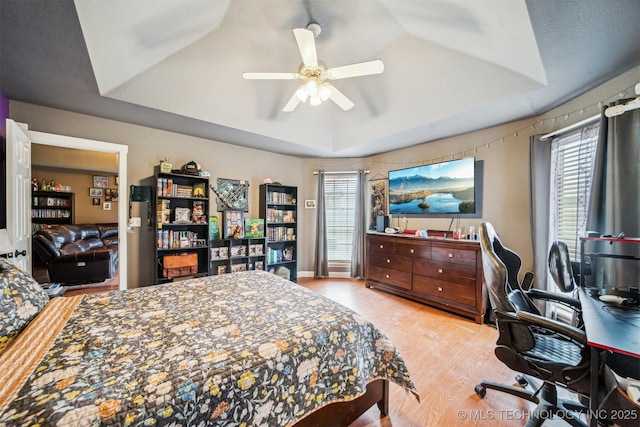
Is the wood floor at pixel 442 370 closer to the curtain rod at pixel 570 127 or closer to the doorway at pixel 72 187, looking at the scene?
the curtain rod at pixel 570 127

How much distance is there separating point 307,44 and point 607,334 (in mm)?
2248

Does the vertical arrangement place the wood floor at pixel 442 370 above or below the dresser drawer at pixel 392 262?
below

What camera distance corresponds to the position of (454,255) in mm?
2957

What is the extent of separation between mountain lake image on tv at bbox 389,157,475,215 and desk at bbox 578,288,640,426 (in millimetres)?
2048

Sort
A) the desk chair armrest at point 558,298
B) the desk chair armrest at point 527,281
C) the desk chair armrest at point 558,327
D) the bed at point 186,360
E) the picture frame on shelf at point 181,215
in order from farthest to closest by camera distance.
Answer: the picture frame on shelf at point 181,215
the desk chair armrest at point 527,281
the desk chair armrest at point 558,298
the desk chair armrest at point 558,327
the bed at point 186,360

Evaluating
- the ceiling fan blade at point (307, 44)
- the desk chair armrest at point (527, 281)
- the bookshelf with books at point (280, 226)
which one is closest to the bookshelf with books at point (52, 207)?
the bookshelf with books at point (280, 226)

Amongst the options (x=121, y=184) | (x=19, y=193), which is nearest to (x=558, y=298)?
(x=121, y=184)

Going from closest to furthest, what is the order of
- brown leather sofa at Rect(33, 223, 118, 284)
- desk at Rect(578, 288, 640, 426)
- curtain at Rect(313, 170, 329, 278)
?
desk at Rect(578, 288, 640, 426)
brown leather sofa at Rect(33, 223, 118, 284)
curtain at Rect(313, 170, 329, 278)

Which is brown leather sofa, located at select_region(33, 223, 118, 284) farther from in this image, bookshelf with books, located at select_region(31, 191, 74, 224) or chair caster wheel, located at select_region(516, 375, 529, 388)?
chair caster wheel, located at select_region(516, 375, 529, 388)

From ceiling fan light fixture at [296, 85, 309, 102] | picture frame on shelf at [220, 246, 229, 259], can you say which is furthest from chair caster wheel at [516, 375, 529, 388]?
picture frame on shelf at [220, 246, 229, 259]

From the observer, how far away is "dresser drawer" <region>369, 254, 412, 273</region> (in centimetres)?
346

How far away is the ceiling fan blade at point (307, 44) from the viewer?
163 centimetres

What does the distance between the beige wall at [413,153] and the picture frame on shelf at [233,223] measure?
267 mm

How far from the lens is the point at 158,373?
921mm
